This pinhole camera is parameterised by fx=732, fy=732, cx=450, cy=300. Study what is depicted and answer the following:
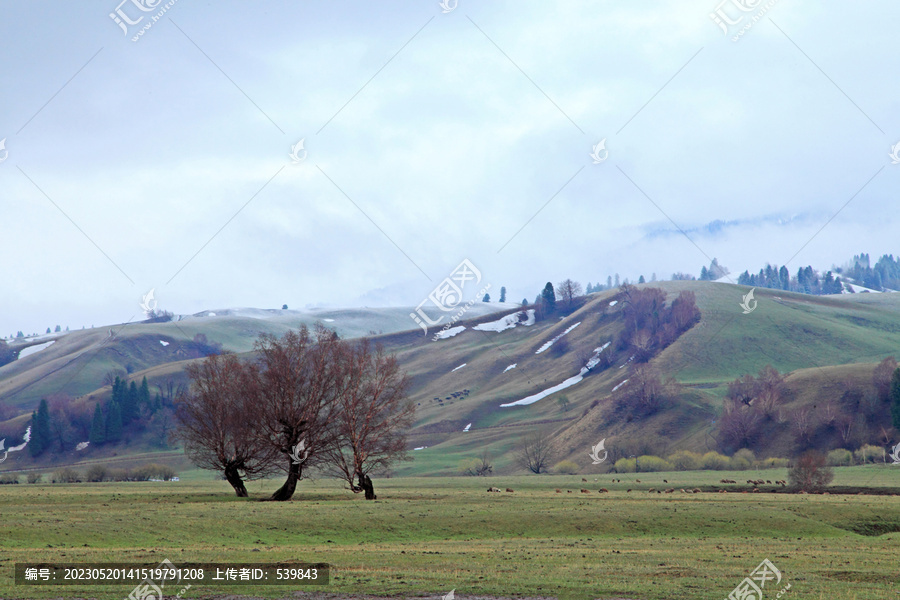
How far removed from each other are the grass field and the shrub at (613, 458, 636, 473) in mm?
75037

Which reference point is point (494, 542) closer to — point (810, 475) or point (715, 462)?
point (810, 475)

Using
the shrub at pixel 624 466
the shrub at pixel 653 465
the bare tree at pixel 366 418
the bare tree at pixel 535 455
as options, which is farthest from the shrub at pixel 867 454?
the bare tree at pixel 366 418

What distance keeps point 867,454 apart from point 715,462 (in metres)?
23.2

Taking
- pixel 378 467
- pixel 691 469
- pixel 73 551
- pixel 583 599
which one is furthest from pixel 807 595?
pixel 691 469

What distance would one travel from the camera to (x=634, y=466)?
435ft

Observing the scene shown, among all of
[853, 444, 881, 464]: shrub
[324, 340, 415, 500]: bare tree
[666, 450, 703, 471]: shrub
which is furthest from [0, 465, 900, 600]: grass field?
[666, 450, 703, 471]: shrub

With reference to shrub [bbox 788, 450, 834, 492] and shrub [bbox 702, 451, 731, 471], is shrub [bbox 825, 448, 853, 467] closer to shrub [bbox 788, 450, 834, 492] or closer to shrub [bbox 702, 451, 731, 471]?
shrub [bbox 702, 451, 731, 471]

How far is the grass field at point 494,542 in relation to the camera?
78.4ft

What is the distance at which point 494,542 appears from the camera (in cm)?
3756

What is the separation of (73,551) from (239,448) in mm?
33075

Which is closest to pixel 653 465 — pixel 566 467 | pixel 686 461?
pixel 686 461

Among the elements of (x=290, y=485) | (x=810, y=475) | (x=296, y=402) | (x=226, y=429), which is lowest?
(x=810, y=475)

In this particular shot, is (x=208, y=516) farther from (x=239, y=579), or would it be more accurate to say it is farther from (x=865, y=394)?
(x=865, y=394)

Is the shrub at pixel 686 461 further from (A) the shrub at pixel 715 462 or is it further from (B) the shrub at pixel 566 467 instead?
(B) the shrub at pixel 566 467
